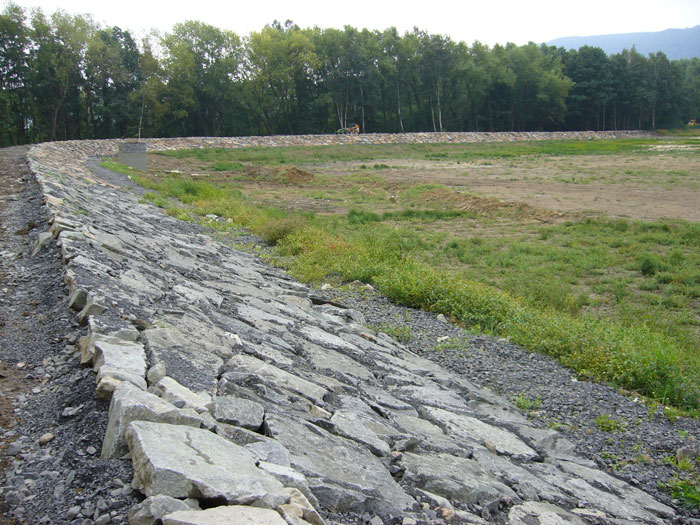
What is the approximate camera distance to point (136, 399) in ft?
9.36

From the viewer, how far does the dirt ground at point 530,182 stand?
19281mm

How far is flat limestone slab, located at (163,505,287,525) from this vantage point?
81.0 inches

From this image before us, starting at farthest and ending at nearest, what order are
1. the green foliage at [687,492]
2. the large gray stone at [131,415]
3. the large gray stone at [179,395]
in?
the green foliage at [687,492]
the large gray stone at [179,395]
the large gray stone at [131,415]

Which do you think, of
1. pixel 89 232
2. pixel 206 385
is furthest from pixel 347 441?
pixel 89 232

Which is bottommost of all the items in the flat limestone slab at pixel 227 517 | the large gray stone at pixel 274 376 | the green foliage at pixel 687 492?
the green foliage at pixel 687 492

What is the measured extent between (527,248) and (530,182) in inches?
585

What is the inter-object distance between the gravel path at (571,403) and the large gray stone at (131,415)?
373 cm

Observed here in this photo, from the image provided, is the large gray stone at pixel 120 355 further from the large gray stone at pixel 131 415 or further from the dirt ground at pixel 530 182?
the dirt ground at pixel 530 182

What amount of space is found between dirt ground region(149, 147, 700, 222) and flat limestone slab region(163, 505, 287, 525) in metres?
16.5

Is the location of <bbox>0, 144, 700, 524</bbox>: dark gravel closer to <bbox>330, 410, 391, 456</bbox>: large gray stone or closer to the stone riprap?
the stone riprap

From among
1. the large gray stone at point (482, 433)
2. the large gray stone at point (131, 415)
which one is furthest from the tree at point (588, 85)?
the large gray stone at point (131, 415)

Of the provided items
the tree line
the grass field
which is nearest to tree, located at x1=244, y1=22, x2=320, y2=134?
the tree line

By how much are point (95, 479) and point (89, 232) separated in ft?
18.2

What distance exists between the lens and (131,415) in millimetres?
2701
